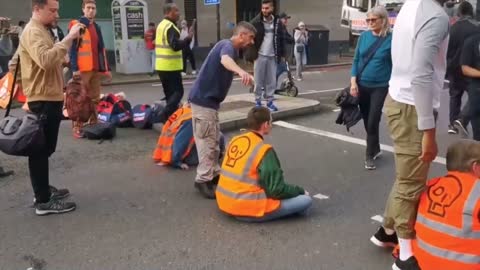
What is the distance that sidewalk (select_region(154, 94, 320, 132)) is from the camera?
7.67 metres

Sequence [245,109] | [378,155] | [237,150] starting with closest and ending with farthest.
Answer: [237,150]
[378,155]
[245,109]

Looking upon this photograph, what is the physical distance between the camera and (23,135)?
4.04 metres

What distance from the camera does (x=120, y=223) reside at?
4.28 m

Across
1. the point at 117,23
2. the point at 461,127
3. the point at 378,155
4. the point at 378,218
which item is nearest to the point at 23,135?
the point at 378,218

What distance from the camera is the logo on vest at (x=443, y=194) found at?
3.00 m

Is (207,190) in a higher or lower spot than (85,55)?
lower

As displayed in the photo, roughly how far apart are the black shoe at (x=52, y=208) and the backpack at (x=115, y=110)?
10.3 feet

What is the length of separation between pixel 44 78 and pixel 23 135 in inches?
18.7

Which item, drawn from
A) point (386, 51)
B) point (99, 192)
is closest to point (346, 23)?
point (386, 51)

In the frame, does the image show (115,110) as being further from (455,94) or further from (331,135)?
(455,94)

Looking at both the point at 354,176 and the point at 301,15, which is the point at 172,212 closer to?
the point at 354,176

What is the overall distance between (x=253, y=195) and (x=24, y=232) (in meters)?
1.77

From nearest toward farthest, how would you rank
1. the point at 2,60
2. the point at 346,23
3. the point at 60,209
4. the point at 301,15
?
1. the point at 60,209
2. the point at 2,60
3. the point at 346,23
4. the point at 301,15

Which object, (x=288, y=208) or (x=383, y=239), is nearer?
(x=383, y=239)
